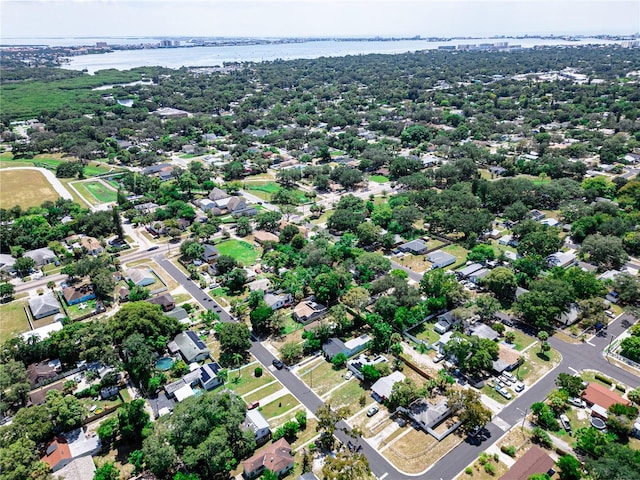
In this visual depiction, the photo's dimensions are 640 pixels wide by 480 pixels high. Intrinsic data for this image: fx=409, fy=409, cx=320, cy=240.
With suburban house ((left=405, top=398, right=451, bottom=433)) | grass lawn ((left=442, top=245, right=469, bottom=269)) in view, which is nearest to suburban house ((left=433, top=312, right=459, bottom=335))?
suburban house ((left=405, top=398, right=451, bottom=433))

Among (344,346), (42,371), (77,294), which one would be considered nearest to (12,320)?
(77,294)

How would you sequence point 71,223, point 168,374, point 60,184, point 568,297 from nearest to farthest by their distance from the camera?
point 168,374 < point 568,297 < point 71,223 < point 60,184

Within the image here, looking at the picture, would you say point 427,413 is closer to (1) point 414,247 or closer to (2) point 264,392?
(2) point 264,392

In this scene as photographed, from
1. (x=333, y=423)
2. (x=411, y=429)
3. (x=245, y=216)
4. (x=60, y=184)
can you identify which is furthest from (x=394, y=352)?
(x=60, y=184)

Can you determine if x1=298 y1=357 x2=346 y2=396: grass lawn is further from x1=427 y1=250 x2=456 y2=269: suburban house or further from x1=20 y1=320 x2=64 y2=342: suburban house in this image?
x1=20 y1=320 x2=64 y2=342: suburban house

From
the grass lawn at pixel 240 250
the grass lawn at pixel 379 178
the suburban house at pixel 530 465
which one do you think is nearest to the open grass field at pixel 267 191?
the grass lawn at pixel 379 178

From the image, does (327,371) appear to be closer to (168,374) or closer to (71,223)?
(168,374)
